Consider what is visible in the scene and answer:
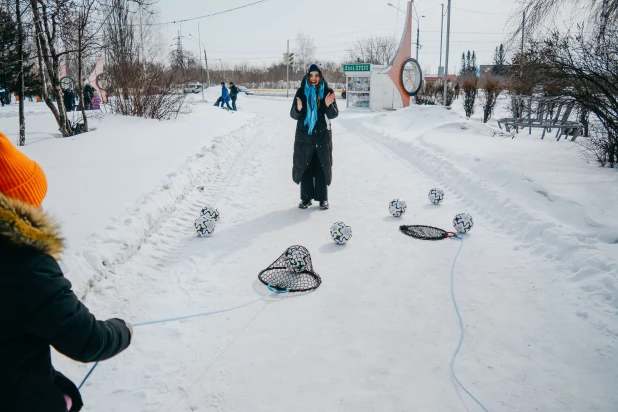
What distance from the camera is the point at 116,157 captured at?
8555mm

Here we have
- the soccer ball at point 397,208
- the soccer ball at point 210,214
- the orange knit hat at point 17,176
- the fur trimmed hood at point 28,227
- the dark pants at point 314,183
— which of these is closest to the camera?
the fur trimmed hood at point 28,227

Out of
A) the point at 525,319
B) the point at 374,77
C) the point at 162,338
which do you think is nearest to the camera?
the point at 162,338

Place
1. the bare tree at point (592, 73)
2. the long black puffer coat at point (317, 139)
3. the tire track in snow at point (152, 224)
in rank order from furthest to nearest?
the bare tree at point (592, 73) < the long black puffer coat at point (317, 139) < the tire track in snow at point (152, 224)

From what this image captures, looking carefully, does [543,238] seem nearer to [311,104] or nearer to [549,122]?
[311,104]

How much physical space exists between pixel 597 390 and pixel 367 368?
1.50 metres

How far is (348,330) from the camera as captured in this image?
3.41 m

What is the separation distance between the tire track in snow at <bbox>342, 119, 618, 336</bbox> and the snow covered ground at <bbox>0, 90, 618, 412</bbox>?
0.02 meters

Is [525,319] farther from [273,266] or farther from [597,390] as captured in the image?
[273,266]

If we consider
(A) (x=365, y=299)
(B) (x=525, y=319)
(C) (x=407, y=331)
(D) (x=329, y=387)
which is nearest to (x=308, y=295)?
(A) (x=365, y=299)

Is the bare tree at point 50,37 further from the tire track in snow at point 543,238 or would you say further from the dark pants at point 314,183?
the tire track in snow at point 543,238

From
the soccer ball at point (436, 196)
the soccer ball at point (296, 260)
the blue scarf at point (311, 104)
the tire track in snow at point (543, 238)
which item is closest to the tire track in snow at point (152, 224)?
the soccer ball at point (296, 260)

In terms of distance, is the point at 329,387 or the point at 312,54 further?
the point at 312,54

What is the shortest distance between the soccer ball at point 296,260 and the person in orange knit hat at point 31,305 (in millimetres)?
2884

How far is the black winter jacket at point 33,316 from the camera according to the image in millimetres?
1347
